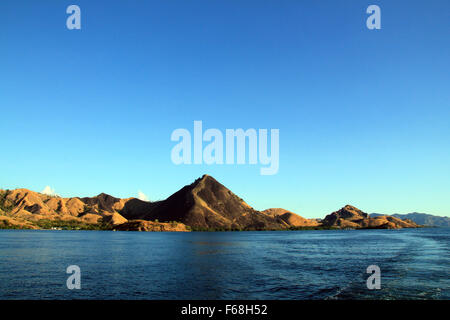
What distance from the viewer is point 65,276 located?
51.0 meters

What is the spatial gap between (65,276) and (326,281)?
44.6m

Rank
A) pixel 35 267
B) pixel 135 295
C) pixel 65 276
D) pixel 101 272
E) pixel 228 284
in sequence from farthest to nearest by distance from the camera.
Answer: pixel 35 267 → pixel 101 272 → pixel 65 276 → pixel 228 284 → pixel 135 295

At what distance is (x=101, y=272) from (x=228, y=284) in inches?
1047
